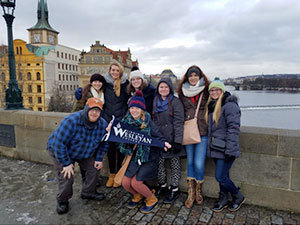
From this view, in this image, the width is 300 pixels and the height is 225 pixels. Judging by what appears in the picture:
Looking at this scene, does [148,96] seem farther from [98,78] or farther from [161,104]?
[98,78]

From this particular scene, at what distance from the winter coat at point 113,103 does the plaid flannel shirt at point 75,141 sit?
1.79 feet

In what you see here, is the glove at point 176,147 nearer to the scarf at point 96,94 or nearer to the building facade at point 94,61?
the scarf at point 96,94

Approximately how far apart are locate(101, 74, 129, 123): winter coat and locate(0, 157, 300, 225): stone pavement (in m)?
1.23

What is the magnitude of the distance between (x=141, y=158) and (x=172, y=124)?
63 centimetres

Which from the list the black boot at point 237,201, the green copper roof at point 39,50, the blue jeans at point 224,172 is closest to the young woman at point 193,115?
the blue jeans at point 224,172

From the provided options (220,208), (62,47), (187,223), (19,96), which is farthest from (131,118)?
(62,47)

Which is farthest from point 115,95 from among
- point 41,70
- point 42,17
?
point 42,17

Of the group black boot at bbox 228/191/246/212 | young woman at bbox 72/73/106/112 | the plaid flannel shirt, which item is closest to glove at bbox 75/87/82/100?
young woman at bbox 72/73/106/112

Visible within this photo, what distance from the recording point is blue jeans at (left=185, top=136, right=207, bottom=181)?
10.3 ft

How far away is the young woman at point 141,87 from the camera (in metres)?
3.54

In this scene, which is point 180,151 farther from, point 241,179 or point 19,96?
point 19,96

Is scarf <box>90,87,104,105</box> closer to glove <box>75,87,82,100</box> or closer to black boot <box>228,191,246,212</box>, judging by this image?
glove <box>75,87,82,100</box>

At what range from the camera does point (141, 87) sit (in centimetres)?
360

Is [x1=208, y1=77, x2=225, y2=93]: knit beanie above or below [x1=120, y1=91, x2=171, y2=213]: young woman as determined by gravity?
above
